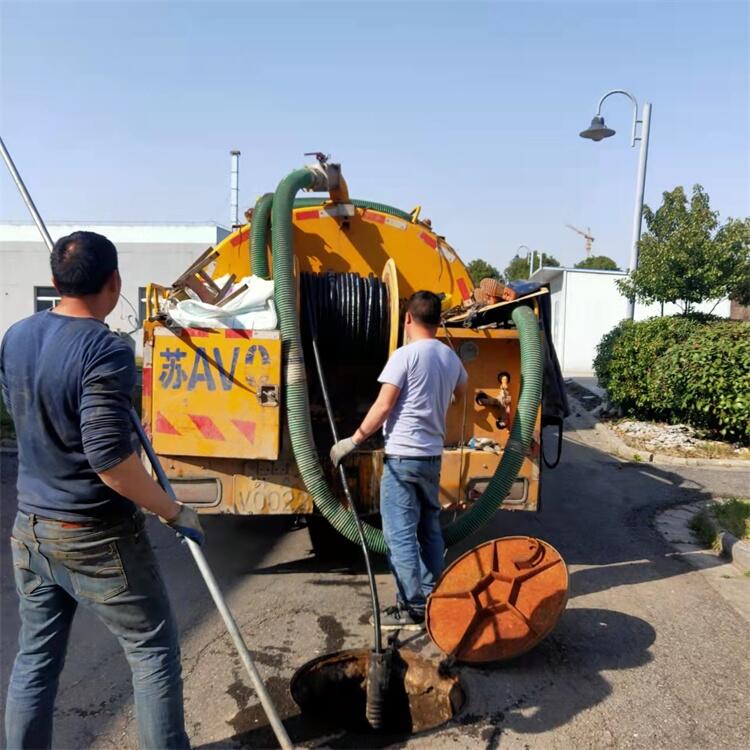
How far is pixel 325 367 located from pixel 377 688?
96.8 inches

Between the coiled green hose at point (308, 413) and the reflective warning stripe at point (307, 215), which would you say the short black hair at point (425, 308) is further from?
the reflective warning stripe at point (307, 215)

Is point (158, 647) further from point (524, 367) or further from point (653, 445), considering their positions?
point (653, 445)

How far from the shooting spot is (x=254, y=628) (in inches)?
157

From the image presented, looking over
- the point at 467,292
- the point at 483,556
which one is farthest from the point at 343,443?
the point at 467,292

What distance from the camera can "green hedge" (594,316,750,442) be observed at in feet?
31.4

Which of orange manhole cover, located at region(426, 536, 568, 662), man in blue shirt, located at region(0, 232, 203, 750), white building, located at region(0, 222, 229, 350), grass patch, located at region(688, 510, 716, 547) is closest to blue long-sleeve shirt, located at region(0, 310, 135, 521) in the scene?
man in blue shirt, located at region(0, 232, 203, 750)

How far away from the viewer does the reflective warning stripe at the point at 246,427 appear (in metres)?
→ 4.09

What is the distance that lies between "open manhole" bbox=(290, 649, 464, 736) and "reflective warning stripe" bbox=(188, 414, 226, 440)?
1.36 meters

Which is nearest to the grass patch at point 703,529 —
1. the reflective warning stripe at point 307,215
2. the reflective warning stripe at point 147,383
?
the reflective warning stripe at point 307,215

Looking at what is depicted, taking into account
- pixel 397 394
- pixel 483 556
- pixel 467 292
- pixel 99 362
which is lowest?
pixel 483 556

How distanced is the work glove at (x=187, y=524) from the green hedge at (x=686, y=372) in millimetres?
8845

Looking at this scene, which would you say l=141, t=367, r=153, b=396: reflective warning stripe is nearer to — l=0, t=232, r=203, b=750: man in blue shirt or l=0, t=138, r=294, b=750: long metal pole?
→ l=0, t=138, r=294, b=750: long metal pole

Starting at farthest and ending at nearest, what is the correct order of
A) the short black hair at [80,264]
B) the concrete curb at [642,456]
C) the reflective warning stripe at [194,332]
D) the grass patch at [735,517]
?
the concrete curb at [642,456] → the grass patch at [735,517] → the reflective warning stripe at [194,332] → the short black hair at [80,264]

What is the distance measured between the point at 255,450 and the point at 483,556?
143 centimetres
